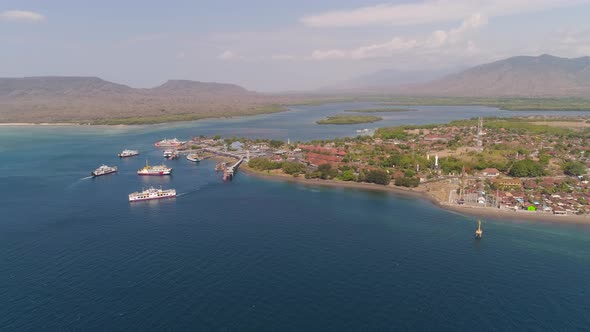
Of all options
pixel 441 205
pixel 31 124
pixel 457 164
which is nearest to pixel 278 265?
pixel 441 205

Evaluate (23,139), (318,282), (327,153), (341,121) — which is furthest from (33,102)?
(318,282)

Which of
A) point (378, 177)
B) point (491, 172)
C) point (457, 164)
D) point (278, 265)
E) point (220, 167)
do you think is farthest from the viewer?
point (220, 167)

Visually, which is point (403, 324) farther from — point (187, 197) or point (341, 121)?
point (341, 121)

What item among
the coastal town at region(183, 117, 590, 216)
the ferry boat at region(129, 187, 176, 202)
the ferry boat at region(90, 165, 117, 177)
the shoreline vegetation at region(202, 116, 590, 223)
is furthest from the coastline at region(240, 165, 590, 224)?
the ferry boat at region(90, 165, 117, 177)

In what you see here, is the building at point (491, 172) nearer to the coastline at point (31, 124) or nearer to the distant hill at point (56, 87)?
the coastline at point (31, 124)

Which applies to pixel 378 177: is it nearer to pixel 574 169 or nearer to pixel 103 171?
pixel 574 169

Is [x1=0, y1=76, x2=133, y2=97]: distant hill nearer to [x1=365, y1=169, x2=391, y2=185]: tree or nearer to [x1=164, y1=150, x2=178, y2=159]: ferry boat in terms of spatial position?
[x1=164, y1=150, x2=178, y2=159]: ferry boat

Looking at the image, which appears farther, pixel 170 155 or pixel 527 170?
pixel 170 155
